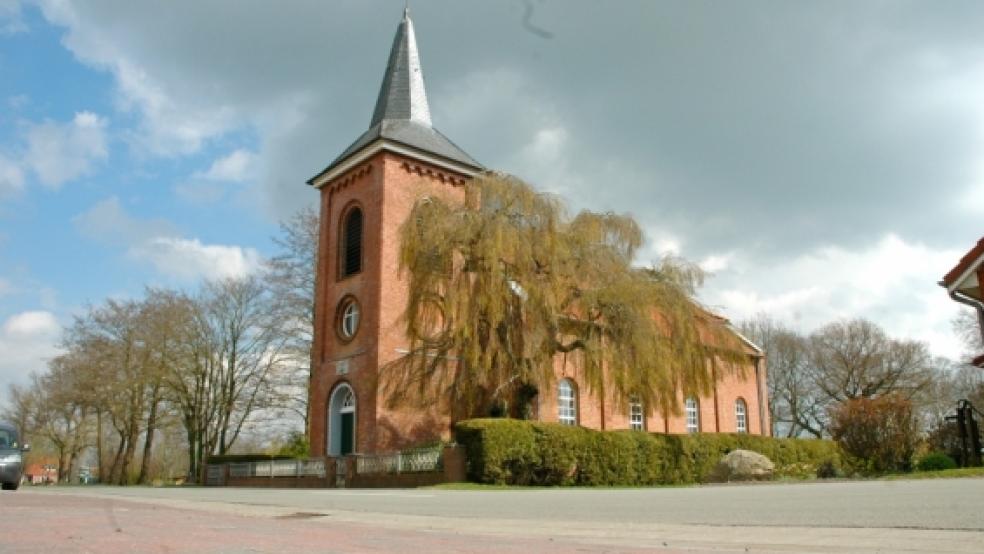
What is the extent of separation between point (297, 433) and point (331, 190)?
12291 mm

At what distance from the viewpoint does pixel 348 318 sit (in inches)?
1166

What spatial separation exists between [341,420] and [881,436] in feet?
60.4

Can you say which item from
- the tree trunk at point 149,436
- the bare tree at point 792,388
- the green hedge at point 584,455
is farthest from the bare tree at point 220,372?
the bare tree at point 792,388

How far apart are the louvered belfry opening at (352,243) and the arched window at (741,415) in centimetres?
2346

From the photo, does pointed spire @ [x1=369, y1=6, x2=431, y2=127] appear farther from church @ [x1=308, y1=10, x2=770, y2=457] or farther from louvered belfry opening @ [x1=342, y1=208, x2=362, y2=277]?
louvered belfry opening @ [x1=342, y1=208, x2=362, y2=277]

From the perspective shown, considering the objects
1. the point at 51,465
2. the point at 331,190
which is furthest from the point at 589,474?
the point at 51,465

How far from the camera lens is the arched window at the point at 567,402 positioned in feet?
105

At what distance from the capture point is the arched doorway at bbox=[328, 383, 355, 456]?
28.2 m

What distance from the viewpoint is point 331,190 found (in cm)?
3169

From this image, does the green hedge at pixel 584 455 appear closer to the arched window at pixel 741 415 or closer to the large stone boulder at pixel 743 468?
the large stone boulder at pixel 743 468

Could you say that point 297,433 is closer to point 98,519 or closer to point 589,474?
point 589,474

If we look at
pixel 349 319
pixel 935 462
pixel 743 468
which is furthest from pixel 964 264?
pixel 349 319

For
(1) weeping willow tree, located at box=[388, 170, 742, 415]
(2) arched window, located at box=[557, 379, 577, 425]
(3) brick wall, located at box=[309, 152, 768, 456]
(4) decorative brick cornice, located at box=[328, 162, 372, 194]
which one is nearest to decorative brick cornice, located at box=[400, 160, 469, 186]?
(3) brick wall, located at box=[309, 152, 768, 456]

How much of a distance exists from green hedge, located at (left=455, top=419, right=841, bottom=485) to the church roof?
40.7 ft
